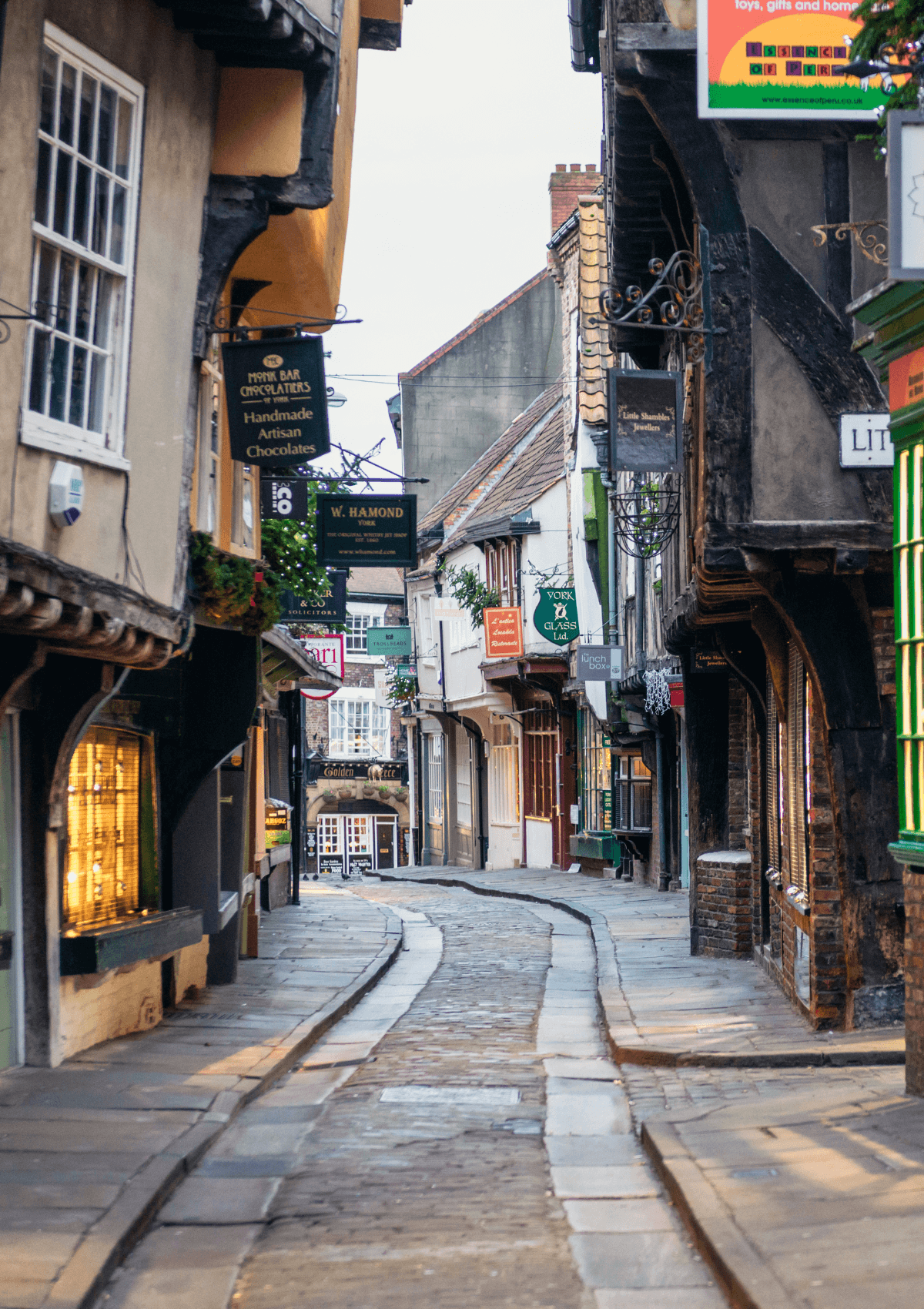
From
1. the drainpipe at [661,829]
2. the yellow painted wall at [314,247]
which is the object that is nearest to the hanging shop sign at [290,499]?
the yellow painted wall at [314,247]

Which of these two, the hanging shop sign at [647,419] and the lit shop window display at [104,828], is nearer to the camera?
the lit shop window display at [104,828]

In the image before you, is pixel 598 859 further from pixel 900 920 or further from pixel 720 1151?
pixel 720 1151

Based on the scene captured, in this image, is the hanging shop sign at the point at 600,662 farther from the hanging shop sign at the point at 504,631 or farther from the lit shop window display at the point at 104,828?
the lit shop window display at the point at 104,828

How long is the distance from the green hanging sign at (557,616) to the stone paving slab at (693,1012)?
885 centimetres

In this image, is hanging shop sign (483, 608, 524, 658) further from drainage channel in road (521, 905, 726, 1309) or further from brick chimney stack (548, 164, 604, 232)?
drainage channel in road (521, 905, 726, 1309)

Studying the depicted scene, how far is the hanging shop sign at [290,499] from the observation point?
51.4 ft

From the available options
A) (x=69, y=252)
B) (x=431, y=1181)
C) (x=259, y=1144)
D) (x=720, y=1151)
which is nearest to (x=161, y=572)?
(x=69, y=252)

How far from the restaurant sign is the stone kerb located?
120 ft

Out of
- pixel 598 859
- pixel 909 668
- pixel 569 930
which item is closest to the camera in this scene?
pixel 909 668

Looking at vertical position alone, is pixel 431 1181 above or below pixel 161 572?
below

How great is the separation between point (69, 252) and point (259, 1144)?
203 inches

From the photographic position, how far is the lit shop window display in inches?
413

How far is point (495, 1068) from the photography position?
32.8 ft

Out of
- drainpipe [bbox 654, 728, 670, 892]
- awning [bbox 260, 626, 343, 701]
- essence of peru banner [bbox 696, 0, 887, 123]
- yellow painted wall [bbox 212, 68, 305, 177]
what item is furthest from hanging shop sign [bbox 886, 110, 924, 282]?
drainpipe [bbox 654, 728, 670, 892]
